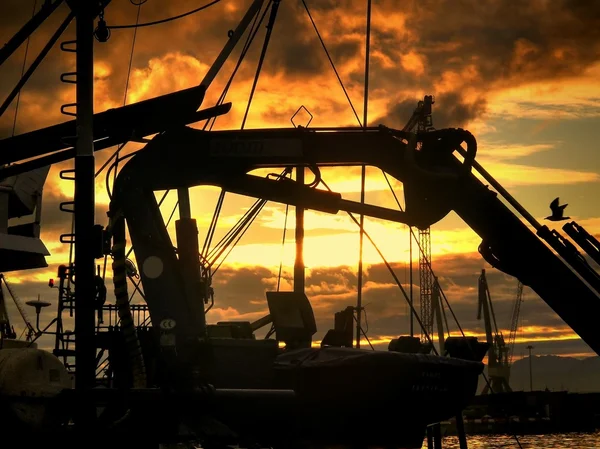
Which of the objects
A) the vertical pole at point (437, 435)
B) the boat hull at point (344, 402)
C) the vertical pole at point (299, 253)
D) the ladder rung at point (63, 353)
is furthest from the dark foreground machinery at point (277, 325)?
the vertical pole at point (299, 253)

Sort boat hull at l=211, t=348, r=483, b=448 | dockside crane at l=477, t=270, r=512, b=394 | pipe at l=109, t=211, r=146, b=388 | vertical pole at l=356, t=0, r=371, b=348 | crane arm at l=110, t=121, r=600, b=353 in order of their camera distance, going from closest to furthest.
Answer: boat hull at l=211, t=348, r=483, b=448
pipe at l=109, t=211, r=146, b=388
crane arm at l=110, t=121, r=600, b=353
vertical pole at l=356, t=0, r=371, b=348
dockside crane at l=477, t=270, r=512, b=394

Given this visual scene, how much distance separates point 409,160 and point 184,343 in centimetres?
824

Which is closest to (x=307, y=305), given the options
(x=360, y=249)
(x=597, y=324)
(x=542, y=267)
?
(x=542, y=267)

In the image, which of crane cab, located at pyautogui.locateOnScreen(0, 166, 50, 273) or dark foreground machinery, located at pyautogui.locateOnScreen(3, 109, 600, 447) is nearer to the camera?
dark foreground machinery, located at pyautogui.locateOnScreen(3, 109, 600, 447)

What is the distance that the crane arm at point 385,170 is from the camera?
922 inches

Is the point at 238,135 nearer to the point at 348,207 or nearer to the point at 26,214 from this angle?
the point at 348,207

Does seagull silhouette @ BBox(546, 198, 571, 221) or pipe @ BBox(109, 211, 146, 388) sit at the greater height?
seagull silhouette @ BBox(546, 198, 571, 221)

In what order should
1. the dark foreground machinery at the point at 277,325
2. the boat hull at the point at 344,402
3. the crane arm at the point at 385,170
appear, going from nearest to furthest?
the dark foreground machinery at the point at 277,325, the boat hull at the point at 344,402, the crane arm at the point at 385,170

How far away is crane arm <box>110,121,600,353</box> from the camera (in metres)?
23.4

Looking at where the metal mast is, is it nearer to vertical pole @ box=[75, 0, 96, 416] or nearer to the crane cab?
vertical pole @ box=[75, 0, 96, 416]

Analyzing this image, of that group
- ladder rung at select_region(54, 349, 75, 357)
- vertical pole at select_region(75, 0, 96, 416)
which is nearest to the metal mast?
vertical pole at select_region(75, 0, 96, 416)

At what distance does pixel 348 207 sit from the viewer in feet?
79.0

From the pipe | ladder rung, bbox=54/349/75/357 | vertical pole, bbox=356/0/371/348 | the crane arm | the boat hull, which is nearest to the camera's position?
the boat hull

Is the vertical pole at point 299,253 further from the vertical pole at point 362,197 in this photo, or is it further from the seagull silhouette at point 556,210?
the seagull silhouette at point 556,210
